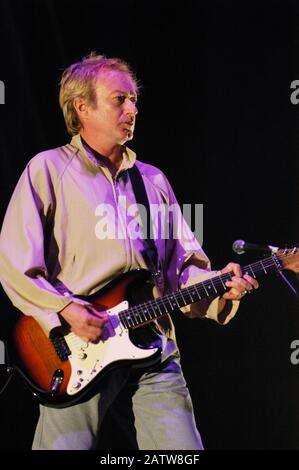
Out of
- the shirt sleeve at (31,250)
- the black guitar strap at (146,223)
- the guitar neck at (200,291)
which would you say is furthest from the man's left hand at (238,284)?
the shirt sleeve at (31,250)

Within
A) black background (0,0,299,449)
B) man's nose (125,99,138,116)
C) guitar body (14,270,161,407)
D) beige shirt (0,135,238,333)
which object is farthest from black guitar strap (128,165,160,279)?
black background (0,0,299,449)

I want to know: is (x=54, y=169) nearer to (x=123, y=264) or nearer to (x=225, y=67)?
(x=123, y=264)

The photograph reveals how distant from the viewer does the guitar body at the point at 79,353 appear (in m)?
2.55

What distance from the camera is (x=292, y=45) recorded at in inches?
142

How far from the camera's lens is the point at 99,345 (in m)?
2.61

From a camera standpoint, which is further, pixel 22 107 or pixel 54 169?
→ pixel 22 107

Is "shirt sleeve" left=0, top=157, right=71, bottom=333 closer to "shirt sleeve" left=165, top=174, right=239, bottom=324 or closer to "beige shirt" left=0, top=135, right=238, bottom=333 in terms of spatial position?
"beige shirt" left=0, top=135, right=238, bottom=333

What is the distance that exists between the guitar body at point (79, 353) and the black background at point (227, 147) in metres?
0.99

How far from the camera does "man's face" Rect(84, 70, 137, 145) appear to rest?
2.94 m

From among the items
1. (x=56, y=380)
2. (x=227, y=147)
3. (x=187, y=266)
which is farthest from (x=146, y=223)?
(x=227, y=147)

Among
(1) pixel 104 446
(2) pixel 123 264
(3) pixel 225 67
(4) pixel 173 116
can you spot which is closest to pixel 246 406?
(1) pixel 104 446

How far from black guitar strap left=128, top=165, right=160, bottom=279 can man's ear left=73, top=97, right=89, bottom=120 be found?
320mm

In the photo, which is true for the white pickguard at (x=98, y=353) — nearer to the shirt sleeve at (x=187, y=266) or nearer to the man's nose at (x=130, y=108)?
the shirt sleeve at (x=187, y=266)

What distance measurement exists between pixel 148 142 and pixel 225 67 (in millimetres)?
565
